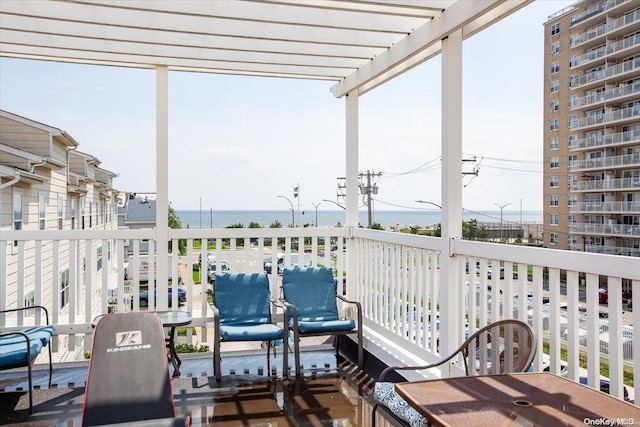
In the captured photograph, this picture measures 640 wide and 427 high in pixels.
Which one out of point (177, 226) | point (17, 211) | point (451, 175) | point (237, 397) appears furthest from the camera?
point (17, 211)

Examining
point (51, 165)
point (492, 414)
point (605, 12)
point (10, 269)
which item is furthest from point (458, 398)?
point (51, 165)

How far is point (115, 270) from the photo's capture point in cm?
531

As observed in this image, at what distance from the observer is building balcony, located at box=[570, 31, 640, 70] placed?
2.28 meters

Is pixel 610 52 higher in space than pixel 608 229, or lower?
higher

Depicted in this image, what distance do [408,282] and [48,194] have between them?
16.4 ft

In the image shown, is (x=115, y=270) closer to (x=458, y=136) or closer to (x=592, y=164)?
(x=458, y=136)

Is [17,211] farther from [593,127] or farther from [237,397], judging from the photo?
[593,127]

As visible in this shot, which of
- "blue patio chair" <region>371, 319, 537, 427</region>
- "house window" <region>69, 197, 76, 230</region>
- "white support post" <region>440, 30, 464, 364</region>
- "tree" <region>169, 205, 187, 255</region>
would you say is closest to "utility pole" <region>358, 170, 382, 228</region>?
"white support post" <region>440, 30, 464, 364</region>

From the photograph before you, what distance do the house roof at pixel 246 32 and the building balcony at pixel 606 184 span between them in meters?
1.27

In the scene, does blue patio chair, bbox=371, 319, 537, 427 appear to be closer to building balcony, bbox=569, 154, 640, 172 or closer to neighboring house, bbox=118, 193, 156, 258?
building balcony, bbox=569, 154, 640, 172

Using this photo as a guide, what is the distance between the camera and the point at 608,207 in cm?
242

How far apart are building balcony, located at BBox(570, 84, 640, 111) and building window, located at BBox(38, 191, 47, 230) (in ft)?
20.9

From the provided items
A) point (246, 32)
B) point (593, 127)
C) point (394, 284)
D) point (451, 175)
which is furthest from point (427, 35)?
point (394, 284)

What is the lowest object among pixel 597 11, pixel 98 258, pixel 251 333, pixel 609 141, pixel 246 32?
pixel 251 333
